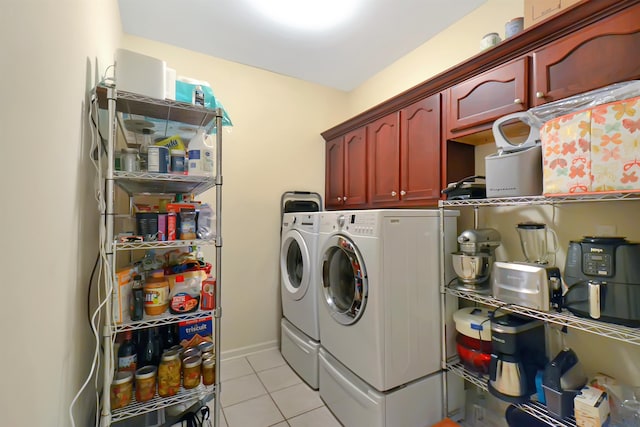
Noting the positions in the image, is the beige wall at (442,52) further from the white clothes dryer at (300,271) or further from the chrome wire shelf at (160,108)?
the chrome wire shelf at (160,108)

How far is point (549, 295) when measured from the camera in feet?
3.82

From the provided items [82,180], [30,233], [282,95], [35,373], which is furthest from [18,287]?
[282,95]

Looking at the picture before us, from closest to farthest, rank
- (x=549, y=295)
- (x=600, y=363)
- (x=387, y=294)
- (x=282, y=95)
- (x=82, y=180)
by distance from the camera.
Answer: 1. (x=82, y=180)
2. (x=549, y=295)
3. (x=600, y=363)
4. (x=387, y=294)
5. (x=282, y=95)

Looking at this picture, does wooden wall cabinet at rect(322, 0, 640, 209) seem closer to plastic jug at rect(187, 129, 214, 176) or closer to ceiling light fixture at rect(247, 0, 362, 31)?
ceiling light fixture at rect(247, 0, 362, 31)

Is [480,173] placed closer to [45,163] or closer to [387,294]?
[387,294]

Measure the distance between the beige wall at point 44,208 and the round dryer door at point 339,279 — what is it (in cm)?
122

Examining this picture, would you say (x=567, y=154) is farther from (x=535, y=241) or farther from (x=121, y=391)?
(x=121, y=391)

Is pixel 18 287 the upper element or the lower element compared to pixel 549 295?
upper

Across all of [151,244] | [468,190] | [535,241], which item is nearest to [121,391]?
[151,244]

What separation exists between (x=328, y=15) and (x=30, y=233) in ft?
6.61

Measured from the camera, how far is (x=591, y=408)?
39.7 inches

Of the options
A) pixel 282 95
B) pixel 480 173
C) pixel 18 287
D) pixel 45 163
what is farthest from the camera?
pixel 282 95

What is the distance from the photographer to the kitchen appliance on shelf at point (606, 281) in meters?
0.95

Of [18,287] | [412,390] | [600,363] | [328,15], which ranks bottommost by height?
[412,390]
